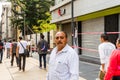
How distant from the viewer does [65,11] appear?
85.1 ft

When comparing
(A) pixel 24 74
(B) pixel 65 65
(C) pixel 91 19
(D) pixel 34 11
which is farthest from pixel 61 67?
(D) pixel 34 11

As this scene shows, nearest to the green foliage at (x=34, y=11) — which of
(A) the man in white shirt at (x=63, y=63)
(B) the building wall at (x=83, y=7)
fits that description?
(B) the building wall at (x=83, y=7)

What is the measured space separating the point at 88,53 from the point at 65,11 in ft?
13.4

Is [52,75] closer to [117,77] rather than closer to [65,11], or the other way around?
[117,77]

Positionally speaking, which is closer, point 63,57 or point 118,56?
point 63,57

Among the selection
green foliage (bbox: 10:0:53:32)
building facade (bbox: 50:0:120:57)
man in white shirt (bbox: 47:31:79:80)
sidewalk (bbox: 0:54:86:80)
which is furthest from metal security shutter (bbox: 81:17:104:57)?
green foliage (bbox: 10:0:53:32)

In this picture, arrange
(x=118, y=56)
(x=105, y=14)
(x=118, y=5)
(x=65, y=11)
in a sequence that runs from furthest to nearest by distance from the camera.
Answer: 1. (x=65, y=11)
2. (x=105, y=14)
3. (x=118, y=5)
4. (x=118, y=56)

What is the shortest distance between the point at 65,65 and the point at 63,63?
0.04 metres

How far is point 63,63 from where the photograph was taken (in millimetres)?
4824

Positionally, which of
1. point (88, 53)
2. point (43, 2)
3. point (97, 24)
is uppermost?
point (43, 2)

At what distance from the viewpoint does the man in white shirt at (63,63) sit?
4805 millimetres

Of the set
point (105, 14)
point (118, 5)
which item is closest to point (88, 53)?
point (105, 14)

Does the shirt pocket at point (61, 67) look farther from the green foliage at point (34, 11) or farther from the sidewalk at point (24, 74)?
the green foliage at point (34, 11)

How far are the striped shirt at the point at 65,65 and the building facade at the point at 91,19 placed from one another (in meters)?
11.0
